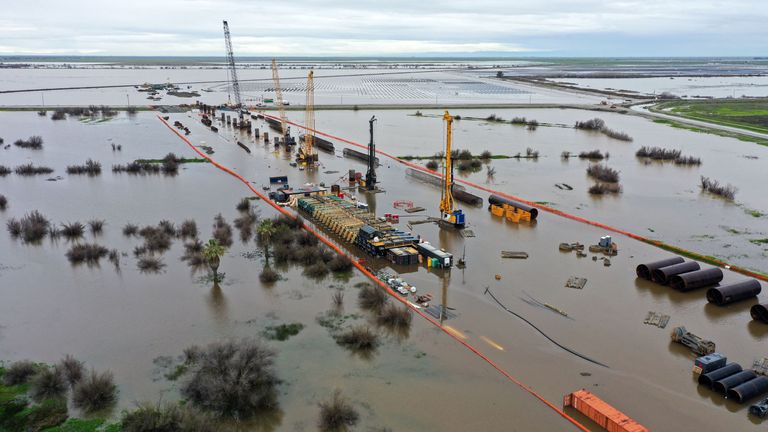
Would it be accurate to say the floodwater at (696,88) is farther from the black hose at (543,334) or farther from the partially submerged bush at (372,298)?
the partially submerged bush at (372,298)

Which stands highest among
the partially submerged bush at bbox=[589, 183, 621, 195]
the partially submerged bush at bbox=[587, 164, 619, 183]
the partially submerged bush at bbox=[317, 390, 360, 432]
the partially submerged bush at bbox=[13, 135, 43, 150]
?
the partially submerged bush at bbox=[13, 135, 43, 150]

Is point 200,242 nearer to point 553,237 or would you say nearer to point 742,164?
point 553,237

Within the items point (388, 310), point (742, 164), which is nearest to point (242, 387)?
point (388, 310)

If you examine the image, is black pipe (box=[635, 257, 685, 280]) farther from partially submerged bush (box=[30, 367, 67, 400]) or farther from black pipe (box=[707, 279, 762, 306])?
partially submerged bush (box=[30, 367, 67, 400])

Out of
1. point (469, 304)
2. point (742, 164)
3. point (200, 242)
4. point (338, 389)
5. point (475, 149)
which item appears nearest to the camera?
point (338, 389)

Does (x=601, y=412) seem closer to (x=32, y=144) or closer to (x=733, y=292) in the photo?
(x=733, y=292)

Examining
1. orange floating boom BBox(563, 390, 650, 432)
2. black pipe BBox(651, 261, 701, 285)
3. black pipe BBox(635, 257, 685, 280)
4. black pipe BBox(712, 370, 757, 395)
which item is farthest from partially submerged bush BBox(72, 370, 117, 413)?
black pipe BBox(651, 261, 701, 285)
